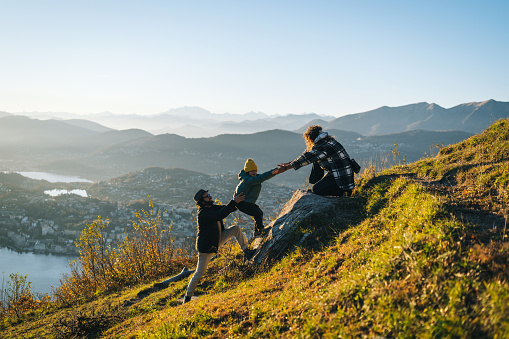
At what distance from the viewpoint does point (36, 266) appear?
3919 centimetres

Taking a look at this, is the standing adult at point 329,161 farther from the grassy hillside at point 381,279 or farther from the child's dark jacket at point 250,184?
the child's dark jacket at point 250,184

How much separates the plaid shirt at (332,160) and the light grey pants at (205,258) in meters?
2.32

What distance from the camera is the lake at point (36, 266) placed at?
35375mm

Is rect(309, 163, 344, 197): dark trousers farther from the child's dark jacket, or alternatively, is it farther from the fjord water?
the fjord water

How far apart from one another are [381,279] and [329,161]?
4.14 meters

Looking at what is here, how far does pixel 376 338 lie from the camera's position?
298cm

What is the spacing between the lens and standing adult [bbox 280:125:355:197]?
7398mm

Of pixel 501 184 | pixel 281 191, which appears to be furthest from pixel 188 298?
pixel 281 191

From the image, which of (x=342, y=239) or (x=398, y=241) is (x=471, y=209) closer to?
(x=398, y=241)

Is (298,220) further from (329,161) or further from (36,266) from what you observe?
(36,266)

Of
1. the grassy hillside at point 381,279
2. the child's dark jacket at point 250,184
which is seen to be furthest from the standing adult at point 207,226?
the grassy hillside at point 381,279

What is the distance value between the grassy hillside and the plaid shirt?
2.12ft

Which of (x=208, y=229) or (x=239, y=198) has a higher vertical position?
(x=239, y=198)

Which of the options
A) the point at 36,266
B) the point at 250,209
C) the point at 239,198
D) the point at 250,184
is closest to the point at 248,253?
the point at 250,209
